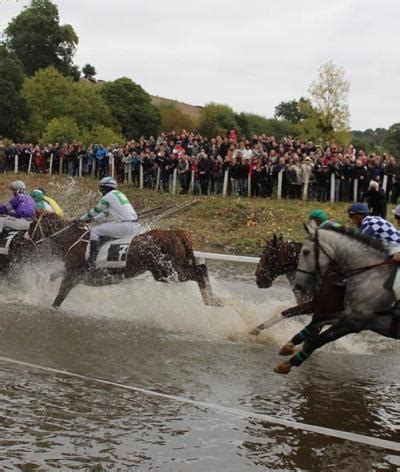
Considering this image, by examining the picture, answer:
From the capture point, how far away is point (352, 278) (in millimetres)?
8539

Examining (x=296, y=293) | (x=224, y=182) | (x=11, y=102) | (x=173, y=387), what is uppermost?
(x=11, y=102)

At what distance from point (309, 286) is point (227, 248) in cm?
1417

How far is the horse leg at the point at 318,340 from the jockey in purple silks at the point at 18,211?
283 inches

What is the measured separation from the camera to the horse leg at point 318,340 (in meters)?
8.47

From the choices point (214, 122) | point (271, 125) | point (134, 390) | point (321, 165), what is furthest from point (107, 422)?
point (271, 125)

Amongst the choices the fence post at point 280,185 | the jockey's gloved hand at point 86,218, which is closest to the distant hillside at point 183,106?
the fence post at point 280,185

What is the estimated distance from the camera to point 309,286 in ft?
28.7

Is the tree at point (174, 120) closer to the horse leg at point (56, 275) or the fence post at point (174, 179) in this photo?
the fence post at point (174, 179)

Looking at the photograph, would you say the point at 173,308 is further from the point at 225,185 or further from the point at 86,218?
the point at 225,185

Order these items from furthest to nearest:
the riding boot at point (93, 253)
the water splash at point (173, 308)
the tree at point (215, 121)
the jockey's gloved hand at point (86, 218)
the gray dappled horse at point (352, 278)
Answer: the tree at point (215, 121), the jockey's gloved hand at point (86, 218), the riding boot at point (93, 253), the water splash at point (173, 308), the gray dappled horse at point (352, 278)

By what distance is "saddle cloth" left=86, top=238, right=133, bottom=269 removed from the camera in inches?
Answer: 502

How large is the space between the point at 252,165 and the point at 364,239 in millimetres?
17954

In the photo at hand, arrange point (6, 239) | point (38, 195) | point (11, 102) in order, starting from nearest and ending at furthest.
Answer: point (6, 239) < point (38, 195) < point (11, 102)

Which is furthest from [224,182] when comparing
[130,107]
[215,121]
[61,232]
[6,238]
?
[215,121]
